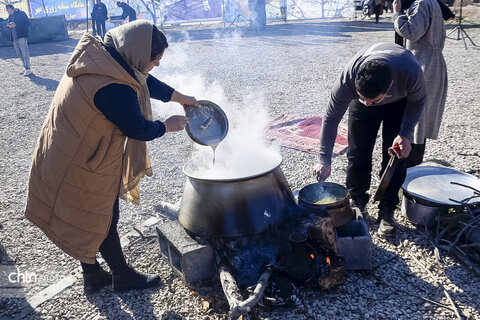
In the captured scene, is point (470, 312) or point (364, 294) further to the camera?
point (364, 294)

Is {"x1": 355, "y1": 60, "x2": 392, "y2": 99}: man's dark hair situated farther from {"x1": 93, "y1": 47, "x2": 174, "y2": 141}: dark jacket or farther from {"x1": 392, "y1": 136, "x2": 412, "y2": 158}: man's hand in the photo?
{"x1": 93, "y1": 47, "x2": 174, "y2": 141}: dark jacket

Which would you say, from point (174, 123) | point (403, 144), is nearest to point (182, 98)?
point (174, 123)

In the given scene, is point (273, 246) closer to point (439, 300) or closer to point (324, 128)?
point (324, 128)

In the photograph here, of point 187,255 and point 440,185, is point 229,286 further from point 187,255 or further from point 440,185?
point 440,185

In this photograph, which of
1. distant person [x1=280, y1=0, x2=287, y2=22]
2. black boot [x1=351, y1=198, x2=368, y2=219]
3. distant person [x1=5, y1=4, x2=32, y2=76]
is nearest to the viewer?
black boot [x1=351, y1=198, x2=368, y2=219]

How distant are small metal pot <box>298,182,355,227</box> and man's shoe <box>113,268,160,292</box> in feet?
4.62

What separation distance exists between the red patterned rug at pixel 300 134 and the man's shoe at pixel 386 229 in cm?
187

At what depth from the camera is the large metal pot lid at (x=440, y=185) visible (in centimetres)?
352

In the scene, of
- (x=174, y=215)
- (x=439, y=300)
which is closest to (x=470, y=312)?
(x=439, y=300)

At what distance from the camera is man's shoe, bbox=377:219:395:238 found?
3.50m

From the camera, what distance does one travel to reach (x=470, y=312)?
267 centimetres

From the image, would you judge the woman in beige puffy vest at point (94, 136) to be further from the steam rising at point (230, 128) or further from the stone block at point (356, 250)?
the stone block at point (356, 250)

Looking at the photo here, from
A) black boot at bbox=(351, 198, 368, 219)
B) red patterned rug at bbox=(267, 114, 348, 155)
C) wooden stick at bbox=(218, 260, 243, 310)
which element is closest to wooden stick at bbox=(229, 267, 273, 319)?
wooden stick at bbox=(218, 260, 243, 310)

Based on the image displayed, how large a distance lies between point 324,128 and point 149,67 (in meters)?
1.49
